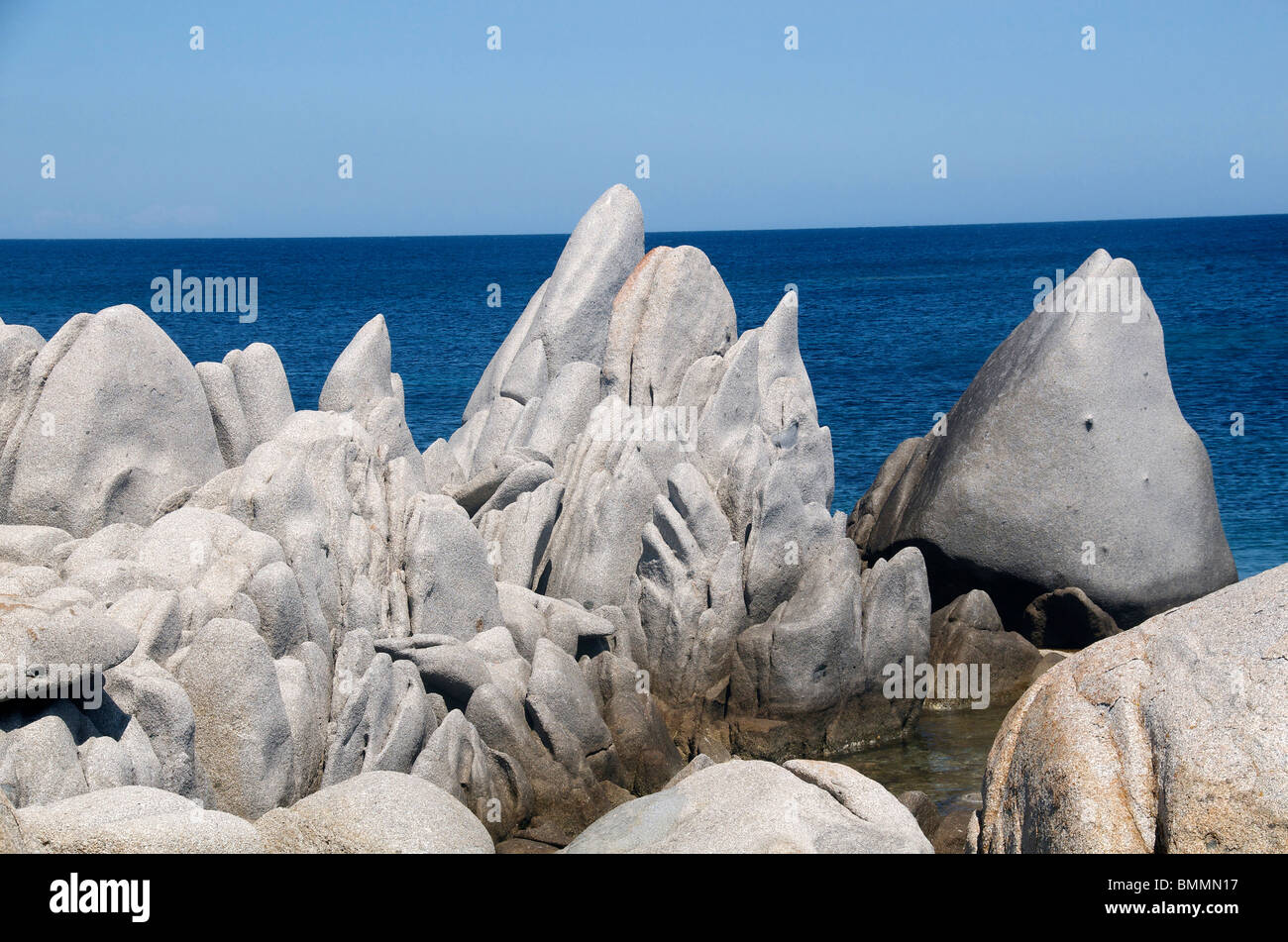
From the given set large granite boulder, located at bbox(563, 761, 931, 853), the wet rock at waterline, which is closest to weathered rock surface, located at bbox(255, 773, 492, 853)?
the wet rock at waterline

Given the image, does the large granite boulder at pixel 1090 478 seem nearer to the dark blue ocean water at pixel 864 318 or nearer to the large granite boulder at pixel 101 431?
the dark blue ocean water at pixel 864 318

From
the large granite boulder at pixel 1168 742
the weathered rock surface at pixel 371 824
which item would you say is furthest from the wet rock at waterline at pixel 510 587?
the large granite boulder at pixel 1168 742

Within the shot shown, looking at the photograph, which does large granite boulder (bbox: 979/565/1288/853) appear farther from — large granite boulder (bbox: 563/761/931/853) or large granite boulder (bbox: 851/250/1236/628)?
large granite boulder (bbox: 851/250/1236/628)

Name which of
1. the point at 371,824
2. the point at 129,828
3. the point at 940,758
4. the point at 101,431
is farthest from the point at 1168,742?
the point at 101,431

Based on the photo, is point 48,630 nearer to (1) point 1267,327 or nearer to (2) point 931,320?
(1) point 1267,327

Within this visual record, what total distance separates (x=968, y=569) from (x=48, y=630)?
1074 cm

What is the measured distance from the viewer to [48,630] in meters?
8.12

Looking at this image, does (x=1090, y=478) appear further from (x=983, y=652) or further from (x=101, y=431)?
(x=101, y=431)

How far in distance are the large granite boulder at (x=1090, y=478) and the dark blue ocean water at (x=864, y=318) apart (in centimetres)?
500

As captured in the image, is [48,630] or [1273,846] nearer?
[1273,846]

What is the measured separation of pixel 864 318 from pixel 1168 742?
5429cm

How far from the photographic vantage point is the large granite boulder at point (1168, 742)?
17.8 feet

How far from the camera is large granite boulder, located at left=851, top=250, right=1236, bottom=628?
14.9m

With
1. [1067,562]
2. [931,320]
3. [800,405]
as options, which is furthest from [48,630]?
[931,320]
